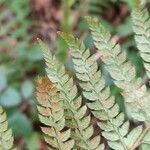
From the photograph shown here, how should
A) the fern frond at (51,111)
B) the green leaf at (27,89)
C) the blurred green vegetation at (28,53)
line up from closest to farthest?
the fern frond at (51,111)
the blurred green vegetation at (28,53)
the green leaf at (27,89)

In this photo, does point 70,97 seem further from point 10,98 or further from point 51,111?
point 10,98

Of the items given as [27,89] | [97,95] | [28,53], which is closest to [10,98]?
[27,89]

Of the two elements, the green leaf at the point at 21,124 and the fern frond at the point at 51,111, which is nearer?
the fern frond at the point at 51,111

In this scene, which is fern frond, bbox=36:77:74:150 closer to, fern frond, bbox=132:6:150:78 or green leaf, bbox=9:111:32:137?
fern frond, bbox=132:6:150:78

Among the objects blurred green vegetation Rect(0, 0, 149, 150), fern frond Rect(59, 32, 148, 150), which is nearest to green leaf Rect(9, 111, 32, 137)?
blurred green vegetation Rect(0, 0, 149, 150)

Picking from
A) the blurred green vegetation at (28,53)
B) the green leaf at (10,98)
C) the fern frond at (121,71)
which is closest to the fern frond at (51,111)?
the fern frond at (121,71)

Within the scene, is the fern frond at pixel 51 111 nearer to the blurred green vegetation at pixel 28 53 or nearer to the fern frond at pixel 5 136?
the fern frond at pixel 5 136
